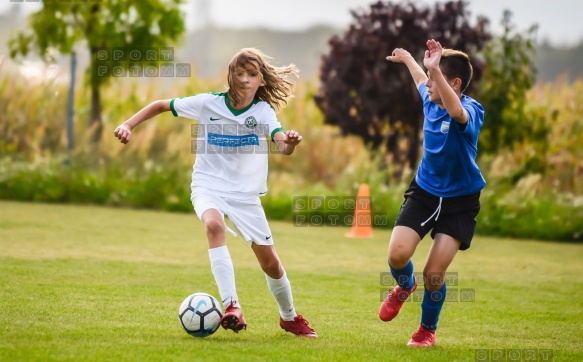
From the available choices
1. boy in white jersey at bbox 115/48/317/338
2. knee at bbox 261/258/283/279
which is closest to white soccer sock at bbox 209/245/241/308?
boy in white jersey at bbox 115/48/317/338

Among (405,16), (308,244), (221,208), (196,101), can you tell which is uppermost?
(405,16)

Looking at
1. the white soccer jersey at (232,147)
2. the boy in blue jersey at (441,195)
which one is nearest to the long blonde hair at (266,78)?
the white soccer jersey at (232,147)

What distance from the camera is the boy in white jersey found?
574 centimetres

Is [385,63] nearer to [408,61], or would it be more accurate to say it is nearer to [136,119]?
[408,61]

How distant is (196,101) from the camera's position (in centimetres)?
609

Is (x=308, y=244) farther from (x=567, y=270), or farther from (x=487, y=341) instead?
(x=487, y=341)

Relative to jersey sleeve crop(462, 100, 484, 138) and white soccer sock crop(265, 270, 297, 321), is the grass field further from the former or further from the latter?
jersey sleeve crop(462, 100, 484, 138)

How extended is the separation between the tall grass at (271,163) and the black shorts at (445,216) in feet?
26.6

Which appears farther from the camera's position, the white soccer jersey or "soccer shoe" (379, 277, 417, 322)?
"soccer shoe" (379, 277, 417, 322)

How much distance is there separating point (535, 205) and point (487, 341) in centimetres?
839

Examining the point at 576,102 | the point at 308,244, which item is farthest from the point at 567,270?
the point at 576,102

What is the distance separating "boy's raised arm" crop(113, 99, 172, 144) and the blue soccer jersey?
1.80m

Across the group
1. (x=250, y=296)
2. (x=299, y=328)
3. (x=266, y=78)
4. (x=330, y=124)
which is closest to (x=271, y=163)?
(x=330, y=124)

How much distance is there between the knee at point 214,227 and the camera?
222 inches
